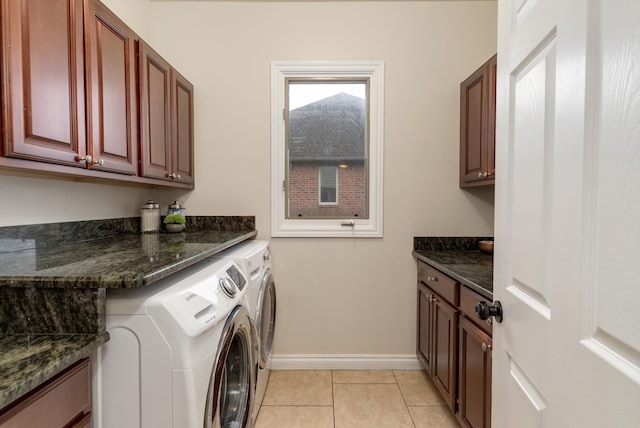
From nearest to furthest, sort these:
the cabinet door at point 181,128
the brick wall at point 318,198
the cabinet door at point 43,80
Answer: the cabinet door at point 43,80 < the cabinet door at point 181,128 < the brick wall at point 318,198

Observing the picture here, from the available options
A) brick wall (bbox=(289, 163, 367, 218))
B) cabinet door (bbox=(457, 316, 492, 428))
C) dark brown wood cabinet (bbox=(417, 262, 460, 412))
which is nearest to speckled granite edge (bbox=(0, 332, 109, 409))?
cabinet door (bbox=(457, 316, 492, 428))

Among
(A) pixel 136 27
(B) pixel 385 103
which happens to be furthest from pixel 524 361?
(A) pixel 136 27

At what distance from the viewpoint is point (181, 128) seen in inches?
86.0

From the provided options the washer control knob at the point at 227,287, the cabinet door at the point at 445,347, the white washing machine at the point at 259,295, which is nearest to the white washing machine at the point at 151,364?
the washer control knob at the point at 227,287

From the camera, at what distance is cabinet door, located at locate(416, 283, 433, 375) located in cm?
207

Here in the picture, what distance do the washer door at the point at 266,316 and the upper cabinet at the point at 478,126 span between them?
5.17ft

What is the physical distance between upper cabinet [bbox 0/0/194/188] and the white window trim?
762 millimetres

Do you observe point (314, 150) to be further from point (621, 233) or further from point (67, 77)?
point (621, 233)

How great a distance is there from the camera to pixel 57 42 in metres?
1.17

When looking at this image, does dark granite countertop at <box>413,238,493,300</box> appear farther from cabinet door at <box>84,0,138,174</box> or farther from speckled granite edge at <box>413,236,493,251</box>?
cabinet door at <box>84,0,138,174</box>

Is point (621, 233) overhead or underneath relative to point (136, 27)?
underneath

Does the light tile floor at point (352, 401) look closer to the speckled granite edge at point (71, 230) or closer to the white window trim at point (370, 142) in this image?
the white window trim at point (370, 142)

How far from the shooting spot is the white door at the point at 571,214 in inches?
17.8

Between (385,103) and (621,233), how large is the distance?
2.12m
